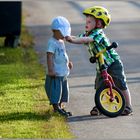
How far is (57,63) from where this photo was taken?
901cm

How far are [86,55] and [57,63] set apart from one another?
5114 millimetres

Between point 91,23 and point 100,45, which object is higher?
point 91,23

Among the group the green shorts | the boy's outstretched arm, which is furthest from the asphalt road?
the boy's outstretched arm

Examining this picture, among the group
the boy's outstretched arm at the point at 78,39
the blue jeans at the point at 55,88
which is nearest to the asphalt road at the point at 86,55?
the blue jeans at the point at 55,88

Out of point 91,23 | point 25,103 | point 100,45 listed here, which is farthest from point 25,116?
point 91,23

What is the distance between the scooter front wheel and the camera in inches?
352

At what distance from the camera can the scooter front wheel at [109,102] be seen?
352 inches

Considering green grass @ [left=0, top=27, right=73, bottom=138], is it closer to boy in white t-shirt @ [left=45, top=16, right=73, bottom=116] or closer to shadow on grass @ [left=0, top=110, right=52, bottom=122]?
shadow on grass @ [left=0, top=110, right=52, bottom=122]

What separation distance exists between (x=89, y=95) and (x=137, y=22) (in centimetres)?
874

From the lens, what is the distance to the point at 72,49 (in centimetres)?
1481

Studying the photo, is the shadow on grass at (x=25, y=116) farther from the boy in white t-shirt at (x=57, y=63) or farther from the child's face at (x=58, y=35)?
the child's face at (x=58, y=35)

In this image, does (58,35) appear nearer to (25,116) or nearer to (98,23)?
(98,23)

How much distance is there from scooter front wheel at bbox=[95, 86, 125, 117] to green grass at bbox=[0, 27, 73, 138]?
0.54 m

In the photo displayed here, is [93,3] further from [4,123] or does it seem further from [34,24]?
[4,123]
